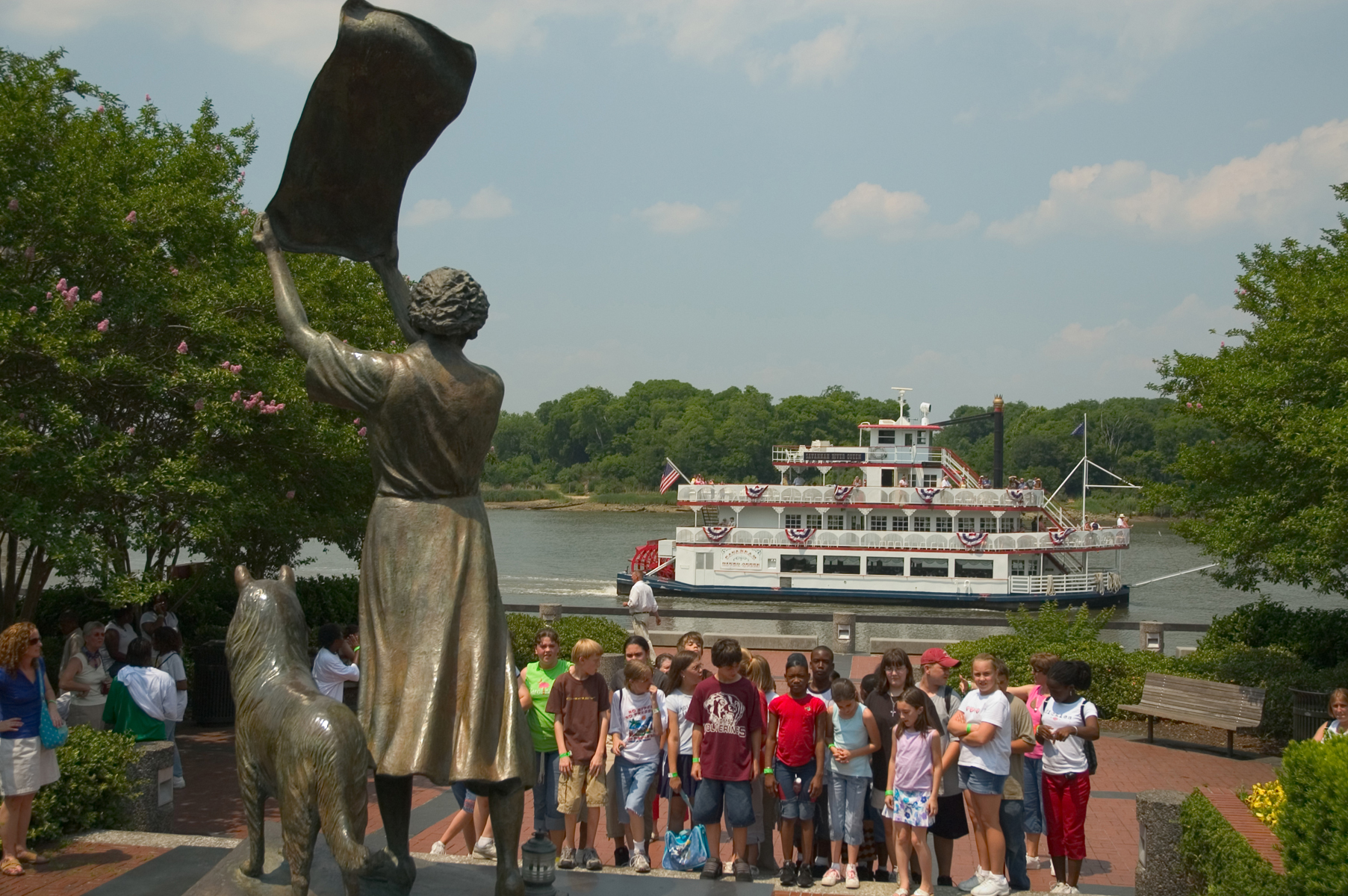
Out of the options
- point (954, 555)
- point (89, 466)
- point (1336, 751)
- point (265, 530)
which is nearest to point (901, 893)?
point (1336, 751)

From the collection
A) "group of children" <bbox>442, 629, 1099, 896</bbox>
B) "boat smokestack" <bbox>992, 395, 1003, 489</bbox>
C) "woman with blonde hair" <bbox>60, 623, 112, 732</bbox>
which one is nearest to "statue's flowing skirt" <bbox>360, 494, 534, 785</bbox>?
"group of children" <bbox>442, 629, 1099, 896</bbox>

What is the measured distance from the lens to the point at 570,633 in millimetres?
13914

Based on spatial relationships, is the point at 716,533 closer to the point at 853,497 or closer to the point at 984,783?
the point at 853,497

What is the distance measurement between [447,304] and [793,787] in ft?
11.5

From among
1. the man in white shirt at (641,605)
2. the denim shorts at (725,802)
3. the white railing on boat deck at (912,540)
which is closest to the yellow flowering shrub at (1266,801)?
the denim shorts at (725,802)

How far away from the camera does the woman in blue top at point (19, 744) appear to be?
235 inches

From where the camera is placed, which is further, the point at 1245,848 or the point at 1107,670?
the point at 1107,670

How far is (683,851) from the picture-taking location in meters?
6.25

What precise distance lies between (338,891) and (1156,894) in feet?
14.4

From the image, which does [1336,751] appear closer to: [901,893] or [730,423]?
[901,893]

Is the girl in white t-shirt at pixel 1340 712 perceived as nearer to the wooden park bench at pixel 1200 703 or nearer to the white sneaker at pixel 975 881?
the white sneaker at pixel 975 881

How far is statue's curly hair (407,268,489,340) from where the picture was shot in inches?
158

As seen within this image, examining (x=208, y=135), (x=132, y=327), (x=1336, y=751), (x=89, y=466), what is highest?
(x=208, y=135)

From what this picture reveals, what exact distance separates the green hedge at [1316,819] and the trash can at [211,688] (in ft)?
30.3
